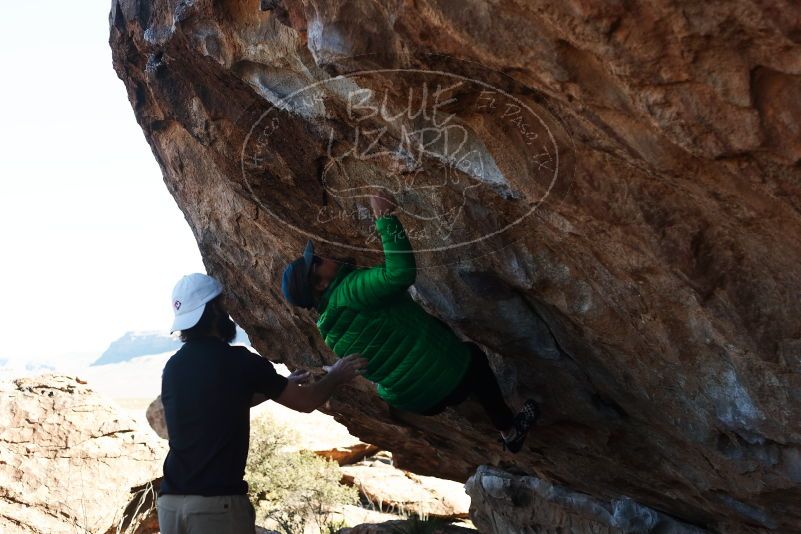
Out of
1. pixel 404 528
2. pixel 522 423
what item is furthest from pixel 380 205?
pixel 404 528

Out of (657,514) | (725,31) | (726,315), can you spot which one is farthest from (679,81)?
(657,514)

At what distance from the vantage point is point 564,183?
4.00 meters

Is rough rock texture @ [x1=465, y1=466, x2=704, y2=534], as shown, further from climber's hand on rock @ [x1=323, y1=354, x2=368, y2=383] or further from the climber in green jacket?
climber's hand on rock @ [x1=323, y1=354, x2=368, y2=383]

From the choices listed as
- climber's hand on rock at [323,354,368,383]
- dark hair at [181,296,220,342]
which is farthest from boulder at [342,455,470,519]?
A: dark hair at [181,296,220,342]

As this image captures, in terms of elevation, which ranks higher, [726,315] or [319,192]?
[319,192]

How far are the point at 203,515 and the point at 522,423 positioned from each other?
83.4 inches

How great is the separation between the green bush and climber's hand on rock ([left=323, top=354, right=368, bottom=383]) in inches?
345

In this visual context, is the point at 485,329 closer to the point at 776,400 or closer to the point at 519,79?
the point at 776,400

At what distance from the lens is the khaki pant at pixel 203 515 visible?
4.21 meters

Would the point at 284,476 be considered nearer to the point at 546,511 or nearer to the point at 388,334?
the point at 546,511

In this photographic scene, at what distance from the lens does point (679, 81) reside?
3031mm

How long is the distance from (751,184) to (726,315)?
88 centimetres

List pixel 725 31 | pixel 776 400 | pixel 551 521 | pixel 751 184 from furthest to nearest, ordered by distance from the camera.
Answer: pixel 551 521, pixel 776 400, pixel 751 184, pixel 725 31

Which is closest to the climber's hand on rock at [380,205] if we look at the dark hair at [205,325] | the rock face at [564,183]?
the rock face at [564,183]
